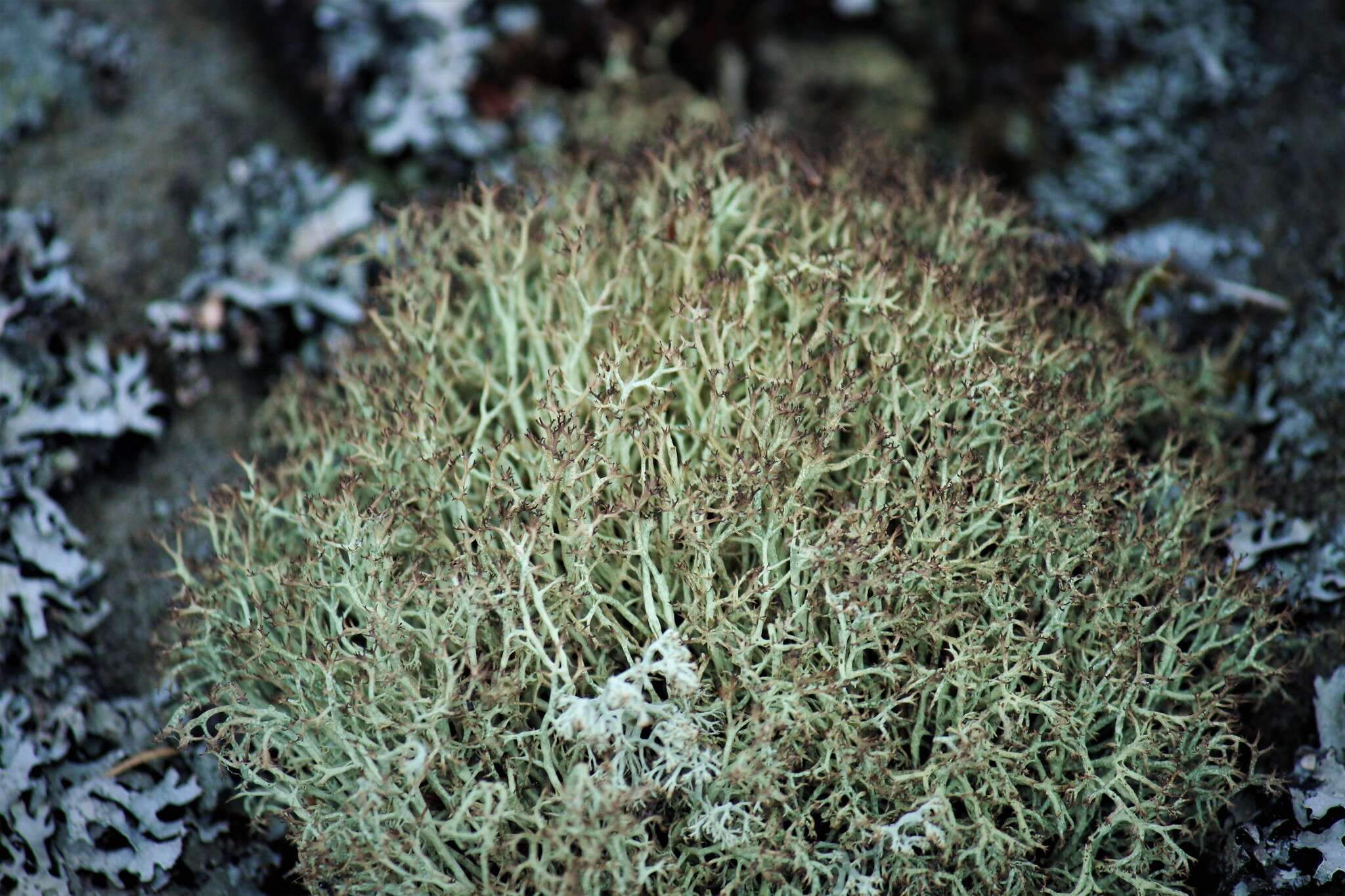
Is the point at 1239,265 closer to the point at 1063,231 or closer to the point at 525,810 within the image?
the point at 1063,231

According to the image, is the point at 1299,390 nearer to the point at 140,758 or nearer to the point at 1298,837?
the point at 1298,837

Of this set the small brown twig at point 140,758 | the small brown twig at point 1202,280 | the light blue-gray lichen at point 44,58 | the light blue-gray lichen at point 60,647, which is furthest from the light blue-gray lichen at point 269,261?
the small brown twig at point 1202,280

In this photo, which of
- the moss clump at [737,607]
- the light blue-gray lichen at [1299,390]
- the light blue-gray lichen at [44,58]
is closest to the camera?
the moss clump at [737,607]

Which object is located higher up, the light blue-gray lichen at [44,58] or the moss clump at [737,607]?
the light blue-gray lichen at [44,58]

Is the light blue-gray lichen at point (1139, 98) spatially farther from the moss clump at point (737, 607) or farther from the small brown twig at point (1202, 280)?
the moss clump at point (737, 607)

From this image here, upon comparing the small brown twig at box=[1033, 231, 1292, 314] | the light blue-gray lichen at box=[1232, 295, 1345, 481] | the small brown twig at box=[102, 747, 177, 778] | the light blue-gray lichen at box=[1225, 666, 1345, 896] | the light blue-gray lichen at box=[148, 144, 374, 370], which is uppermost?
the light blue-gray lichen at box=[148, 144, 374, 370]

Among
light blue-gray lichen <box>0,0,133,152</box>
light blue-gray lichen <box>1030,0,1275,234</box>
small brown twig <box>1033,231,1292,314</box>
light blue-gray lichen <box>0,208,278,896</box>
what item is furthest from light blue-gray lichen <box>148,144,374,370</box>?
light blue-gray lichen <box>1030,0,1275,234</box>

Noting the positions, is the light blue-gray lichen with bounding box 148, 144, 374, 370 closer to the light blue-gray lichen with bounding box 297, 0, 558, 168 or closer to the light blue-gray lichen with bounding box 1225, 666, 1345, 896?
the light blue-gray lichen with bounding box 297, 0, 558, 168

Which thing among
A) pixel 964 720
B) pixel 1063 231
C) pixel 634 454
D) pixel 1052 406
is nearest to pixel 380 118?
pixel 634 454

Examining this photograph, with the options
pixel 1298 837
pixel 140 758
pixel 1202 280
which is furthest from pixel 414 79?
pixel 1298 837
